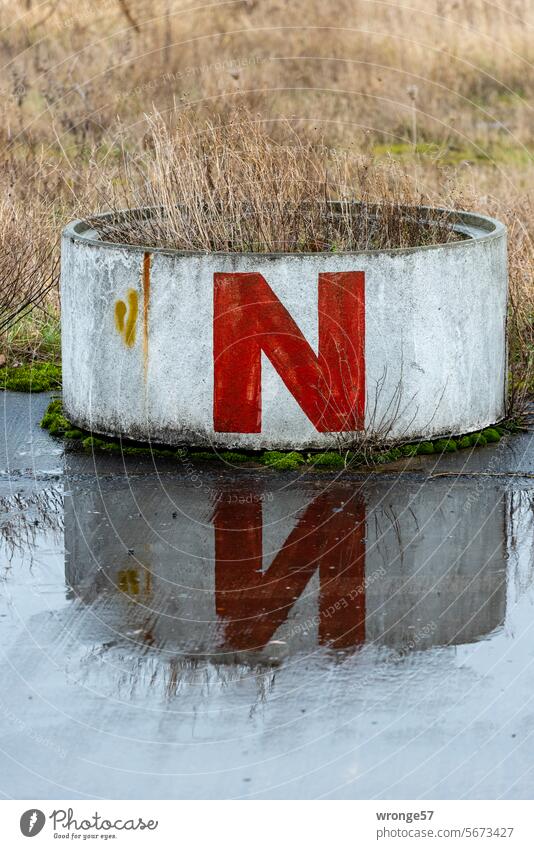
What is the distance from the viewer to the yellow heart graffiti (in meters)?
7.85

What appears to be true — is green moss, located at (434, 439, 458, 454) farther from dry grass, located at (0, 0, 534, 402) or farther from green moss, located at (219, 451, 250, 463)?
dry grass, located at (0, 0, 534, 402)

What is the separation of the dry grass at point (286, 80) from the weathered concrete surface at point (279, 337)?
3.79 metres

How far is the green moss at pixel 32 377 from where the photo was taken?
31.5 feet

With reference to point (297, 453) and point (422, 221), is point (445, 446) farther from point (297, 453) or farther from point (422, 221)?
point (422, 221)

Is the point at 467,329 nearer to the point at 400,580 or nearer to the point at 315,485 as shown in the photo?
the point at 315,485

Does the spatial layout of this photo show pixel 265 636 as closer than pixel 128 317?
Yes

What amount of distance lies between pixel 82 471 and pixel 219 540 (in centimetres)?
138

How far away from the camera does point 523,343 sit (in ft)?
30.8

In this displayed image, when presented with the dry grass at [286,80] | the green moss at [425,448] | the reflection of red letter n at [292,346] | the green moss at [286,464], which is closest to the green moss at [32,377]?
the dry grass at [286,80]

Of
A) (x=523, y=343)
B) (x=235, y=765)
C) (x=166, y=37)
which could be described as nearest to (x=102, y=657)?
(x=235, y=765)
